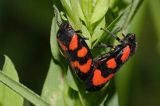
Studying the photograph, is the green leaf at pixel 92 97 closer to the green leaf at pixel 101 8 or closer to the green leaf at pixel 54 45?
the green leaf at pixel 54 45

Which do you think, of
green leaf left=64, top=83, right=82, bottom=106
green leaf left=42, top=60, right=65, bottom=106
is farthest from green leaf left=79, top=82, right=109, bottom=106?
green leaf left=42, top=60, right=65, bottom=106

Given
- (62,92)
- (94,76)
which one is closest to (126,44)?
(94,76)

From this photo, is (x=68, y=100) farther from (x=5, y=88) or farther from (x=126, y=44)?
(x=126, y=44)

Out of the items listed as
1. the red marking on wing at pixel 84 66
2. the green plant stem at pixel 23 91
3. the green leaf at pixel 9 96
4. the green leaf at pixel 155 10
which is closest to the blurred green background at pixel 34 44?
the green leaf at pixel 155 10

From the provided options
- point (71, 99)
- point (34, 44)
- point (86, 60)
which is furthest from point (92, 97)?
point (34, 44)

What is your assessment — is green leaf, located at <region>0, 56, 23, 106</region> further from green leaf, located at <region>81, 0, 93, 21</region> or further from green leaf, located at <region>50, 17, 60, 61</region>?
green leaf, located at <region>81, 0, 93, 21</region>

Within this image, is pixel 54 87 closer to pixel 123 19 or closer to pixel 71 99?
pixel 71 99

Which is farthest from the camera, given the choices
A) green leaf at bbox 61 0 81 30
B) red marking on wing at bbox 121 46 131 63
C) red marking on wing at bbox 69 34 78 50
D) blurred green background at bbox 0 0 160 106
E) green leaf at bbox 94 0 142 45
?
blurred green background at bbox 0 0 160 106
